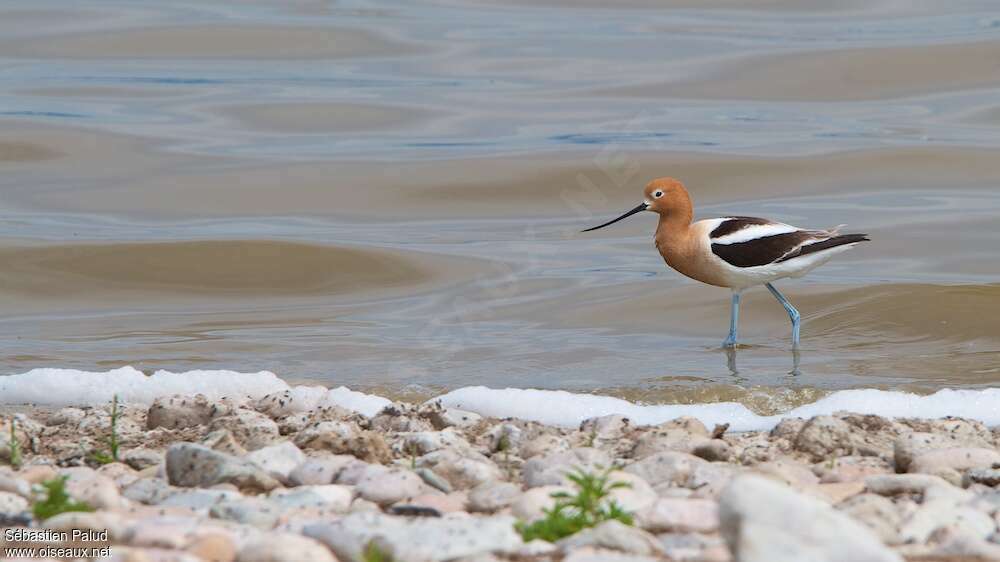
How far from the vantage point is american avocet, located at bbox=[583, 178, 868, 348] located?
9250 millimetres

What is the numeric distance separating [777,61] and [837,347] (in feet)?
33.2

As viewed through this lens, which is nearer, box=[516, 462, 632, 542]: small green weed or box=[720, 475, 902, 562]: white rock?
box=[720, 475, 902, 562]: white rock

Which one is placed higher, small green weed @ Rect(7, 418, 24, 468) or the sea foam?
small green weed @ Rect(7, 418, 24, 468)

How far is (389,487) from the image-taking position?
461 centimetres

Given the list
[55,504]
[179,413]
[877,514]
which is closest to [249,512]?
[55,504]

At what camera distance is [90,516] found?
13.0 ft

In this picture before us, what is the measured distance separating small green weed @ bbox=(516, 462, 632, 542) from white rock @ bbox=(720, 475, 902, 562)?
0.79 m

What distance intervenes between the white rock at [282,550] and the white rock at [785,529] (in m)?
1.03

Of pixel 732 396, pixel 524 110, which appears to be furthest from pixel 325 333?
pixel 524 110

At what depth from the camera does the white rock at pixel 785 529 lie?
312 cm

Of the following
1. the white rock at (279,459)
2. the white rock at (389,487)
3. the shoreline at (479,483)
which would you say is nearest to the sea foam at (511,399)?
the shoreline at (479,483)

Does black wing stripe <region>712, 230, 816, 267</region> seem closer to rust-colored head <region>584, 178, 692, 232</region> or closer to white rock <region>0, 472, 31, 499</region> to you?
rust-colored head <region>584, 178, 692, 232</region>

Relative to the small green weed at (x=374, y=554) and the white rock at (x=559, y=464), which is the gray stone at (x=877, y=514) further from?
the small green weed at (x=374, y=554)

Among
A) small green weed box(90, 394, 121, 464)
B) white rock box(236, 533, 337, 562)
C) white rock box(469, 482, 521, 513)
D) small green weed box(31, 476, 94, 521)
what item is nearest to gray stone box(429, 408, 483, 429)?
small green weed box(90, 394, 121, 464)
